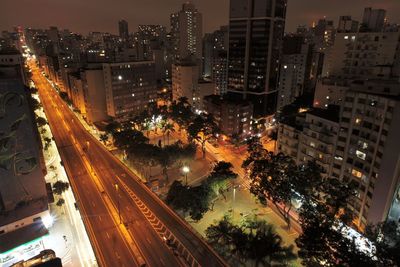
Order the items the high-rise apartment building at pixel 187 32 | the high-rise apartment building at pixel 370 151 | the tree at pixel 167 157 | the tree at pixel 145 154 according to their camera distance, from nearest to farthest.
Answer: the high-rise apartment building at pixel 370 151, the tree at pixel 167 157, the tree at pixel 145 154, the high-rise apartment building at pixel 187 32

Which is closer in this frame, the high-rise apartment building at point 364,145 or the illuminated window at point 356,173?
the high-rise apartment building at point 364,145

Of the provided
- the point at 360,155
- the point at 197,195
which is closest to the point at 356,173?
the point at 360,155

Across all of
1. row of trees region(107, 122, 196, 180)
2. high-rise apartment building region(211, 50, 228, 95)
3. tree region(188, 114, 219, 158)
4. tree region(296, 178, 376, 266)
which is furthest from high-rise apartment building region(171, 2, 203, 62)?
tree region(296, 178, 376, 266)

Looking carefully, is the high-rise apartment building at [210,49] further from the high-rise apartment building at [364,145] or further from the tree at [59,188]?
the tree at [59,188]

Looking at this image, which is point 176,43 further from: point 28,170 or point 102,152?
point 28,170

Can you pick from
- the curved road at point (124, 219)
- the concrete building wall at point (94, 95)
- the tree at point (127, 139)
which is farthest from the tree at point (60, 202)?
the concrete building wall at point (94, 95)

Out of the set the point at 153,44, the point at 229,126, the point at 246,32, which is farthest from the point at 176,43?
the point at 229,126
